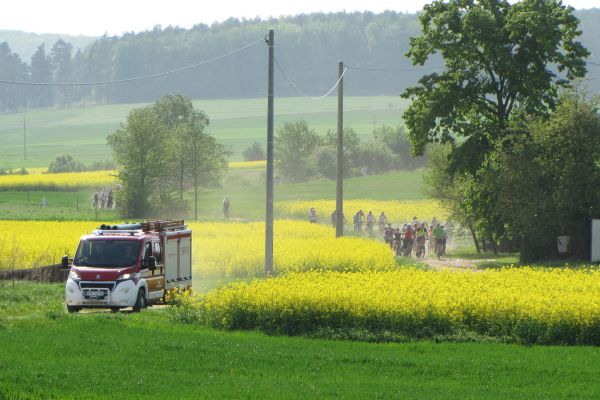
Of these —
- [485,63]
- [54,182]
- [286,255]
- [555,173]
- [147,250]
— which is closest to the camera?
[147,250]

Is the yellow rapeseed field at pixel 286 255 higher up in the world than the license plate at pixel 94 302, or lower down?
higher up

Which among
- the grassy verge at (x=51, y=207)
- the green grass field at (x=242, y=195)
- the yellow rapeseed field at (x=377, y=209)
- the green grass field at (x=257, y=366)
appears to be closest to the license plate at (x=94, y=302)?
the green grass field at (x=257, y=366)

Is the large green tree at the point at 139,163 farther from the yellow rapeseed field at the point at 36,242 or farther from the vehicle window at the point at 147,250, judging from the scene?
the vehicle window at the point at 147,250

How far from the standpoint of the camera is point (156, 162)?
3214 inches

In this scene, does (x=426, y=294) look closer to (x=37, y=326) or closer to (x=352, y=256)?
(x=37, y=326)

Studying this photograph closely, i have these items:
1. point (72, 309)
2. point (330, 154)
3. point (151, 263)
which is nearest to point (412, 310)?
point (151, 263)

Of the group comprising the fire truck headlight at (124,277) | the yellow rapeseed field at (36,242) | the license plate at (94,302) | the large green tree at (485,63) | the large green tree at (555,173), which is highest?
the large green tree at (485,63)

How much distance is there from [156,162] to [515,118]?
3508cm

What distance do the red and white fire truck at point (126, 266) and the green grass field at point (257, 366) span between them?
4.33 metres

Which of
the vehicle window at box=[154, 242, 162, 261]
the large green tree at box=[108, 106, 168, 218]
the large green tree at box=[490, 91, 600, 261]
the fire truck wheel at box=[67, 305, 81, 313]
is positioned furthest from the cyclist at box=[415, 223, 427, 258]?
the fire truck wheel at box=[67, 305, 81, 313]

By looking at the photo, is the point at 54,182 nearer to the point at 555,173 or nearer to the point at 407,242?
the point at 407,242

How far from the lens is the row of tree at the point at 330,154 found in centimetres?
13862

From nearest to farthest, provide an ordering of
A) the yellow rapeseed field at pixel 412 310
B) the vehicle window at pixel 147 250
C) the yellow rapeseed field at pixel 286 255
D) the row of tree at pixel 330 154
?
1. the yellow rapeseed field at pixel 412 310
2. the vehicle window at pixel 147 250
3. the yellow rapeseed field at pixel 286 255
4. the row of tree at pixel 330 154

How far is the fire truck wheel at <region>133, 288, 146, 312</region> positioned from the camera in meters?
31.3
